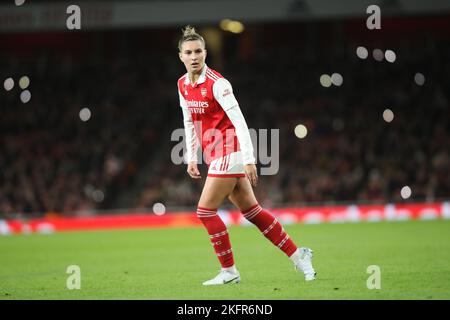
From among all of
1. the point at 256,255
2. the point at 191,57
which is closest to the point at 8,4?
the point at 256,255

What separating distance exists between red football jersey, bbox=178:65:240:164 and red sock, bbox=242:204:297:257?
23.5 inches

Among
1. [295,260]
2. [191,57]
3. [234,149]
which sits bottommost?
[295,260]

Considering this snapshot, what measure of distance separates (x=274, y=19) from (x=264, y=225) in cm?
1455

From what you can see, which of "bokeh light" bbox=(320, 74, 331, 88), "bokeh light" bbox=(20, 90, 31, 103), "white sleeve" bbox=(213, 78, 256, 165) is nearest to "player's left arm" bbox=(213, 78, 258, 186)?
"white sleeve" bbox=(213, 78, 256, 165)

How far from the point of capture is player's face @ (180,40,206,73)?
7426 millimetres

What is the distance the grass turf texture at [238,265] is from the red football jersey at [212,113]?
4.18 ft

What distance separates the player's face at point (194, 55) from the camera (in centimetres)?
743

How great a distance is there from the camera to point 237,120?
284 inches

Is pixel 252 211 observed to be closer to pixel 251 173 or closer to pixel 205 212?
pixel 205 212

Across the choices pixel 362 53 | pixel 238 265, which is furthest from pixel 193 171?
pixel 362 53

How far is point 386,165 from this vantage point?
2136 centimetres

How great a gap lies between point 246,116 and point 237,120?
17.5m

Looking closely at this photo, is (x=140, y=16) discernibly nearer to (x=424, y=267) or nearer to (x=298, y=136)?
(x=298, y=136)

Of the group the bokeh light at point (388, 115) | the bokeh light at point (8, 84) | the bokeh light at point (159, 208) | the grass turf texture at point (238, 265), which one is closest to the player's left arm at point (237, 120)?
the grass turf texture at point (238, 265)
